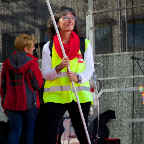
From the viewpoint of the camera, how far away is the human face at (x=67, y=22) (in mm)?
2445

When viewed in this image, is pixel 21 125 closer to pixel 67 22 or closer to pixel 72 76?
pixel 72 76

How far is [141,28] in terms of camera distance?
14.1 ft

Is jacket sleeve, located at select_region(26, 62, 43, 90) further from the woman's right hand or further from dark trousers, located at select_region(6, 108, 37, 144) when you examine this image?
the woman's right hand

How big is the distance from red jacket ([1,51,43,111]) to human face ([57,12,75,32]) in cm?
57

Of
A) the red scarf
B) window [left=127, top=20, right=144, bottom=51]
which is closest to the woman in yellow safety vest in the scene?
the red scarf

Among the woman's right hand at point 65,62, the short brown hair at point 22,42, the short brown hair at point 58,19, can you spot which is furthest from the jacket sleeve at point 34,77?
the woman's right hand at point 65,62

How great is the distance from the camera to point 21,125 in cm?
278

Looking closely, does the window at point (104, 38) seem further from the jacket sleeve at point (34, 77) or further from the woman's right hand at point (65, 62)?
the woman's right hand at point (65, 62)

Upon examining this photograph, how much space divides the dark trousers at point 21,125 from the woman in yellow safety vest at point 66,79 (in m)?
0.49

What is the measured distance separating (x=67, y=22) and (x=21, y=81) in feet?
2.43

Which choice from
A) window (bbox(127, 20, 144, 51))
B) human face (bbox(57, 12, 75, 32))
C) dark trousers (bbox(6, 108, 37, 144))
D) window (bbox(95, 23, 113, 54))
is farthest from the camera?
window (bbox(95, 23, 113, 54))

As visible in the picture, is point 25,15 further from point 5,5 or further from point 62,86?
point 62,86

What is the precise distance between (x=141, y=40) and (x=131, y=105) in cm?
93

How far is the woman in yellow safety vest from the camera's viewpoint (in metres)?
2.30
